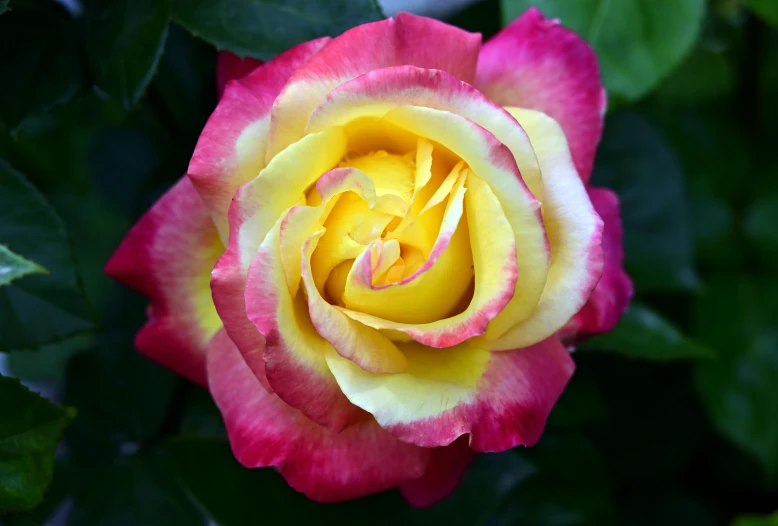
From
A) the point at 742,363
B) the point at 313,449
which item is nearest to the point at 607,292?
the point at 313,449

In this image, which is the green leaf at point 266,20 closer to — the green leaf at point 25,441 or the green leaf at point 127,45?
the green leaf at point 127,45

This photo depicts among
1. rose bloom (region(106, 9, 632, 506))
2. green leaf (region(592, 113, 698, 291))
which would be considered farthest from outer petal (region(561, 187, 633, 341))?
green leaf (region(592, 113, 698, 291))

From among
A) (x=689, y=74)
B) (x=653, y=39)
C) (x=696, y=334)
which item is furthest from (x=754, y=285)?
(x=653, y=39)

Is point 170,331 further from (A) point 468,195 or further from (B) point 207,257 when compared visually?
(A) point 468,195

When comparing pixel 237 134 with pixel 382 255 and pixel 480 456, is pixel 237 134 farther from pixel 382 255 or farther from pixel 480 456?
pixel 480 456

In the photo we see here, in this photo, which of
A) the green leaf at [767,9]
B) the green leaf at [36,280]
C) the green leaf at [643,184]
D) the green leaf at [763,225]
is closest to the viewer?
the green leaf at [36,280]

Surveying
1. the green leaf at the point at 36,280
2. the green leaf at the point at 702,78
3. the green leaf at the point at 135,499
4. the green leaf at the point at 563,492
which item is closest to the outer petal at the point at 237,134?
the green leaf at the point at 36,280
